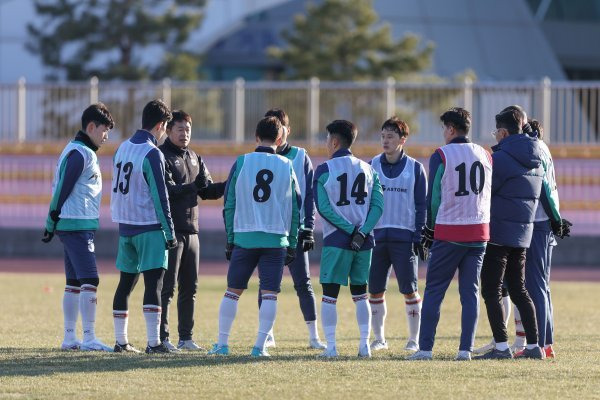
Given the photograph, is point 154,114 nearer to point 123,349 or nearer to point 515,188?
point 123,349

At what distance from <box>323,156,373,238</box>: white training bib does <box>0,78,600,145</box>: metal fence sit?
549 inches

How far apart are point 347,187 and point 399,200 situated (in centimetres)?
94

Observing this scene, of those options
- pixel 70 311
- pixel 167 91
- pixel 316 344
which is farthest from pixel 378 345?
pixel 167 91

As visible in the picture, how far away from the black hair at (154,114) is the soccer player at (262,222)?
0.82 m

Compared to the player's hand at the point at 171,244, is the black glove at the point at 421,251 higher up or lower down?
lower down

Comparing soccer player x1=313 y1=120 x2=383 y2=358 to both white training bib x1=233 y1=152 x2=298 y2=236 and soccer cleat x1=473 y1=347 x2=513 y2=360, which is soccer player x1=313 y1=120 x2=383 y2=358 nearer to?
white training bib x1=233 y1=152 x2=298 y2=236

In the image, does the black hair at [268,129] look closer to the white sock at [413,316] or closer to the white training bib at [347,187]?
the white training bib at [347,187]

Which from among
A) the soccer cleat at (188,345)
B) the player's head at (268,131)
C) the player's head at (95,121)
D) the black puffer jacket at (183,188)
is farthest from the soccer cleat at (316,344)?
the player's head at (95,121)

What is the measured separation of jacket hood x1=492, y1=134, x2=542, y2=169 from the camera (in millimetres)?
10383

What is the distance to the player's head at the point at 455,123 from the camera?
10281mm

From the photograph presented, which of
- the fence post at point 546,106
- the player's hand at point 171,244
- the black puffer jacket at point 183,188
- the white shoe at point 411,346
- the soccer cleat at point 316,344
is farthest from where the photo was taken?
the fence post at point 546,106

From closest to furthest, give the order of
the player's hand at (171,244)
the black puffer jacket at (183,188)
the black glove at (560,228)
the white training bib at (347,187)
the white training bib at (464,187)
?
the white training bib at (464,187)
the player's hand at (171,244)
the white training bib at (347,187)
the black glove at (560,228)
the black puffer jacket at (183,188)

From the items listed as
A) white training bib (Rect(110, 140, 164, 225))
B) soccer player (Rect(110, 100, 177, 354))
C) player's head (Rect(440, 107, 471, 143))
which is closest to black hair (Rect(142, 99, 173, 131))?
soccer player (Rect(110, 100, 177, 354))

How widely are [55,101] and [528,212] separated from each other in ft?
54.0
